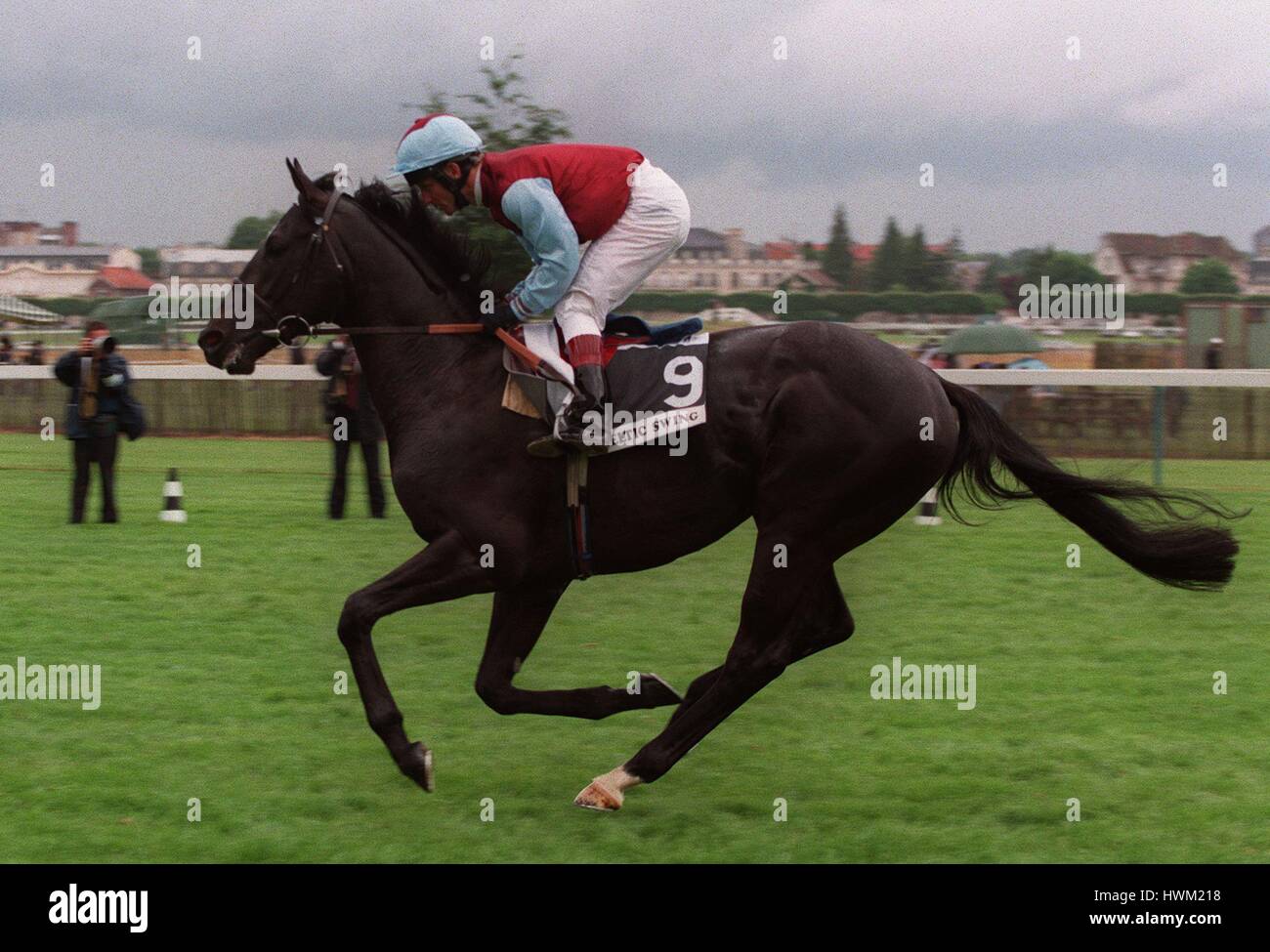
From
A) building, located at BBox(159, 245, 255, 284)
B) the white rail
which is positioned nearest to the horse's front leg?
the white rail

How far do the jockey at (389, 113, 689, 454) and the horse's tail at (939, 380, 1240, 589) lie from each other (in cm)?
111

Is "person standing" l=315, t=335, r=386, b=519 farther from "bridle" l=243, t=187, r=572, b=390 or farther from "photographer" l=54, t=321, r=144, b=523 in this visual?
"bridle" l=243, t=187, r=572, b=390

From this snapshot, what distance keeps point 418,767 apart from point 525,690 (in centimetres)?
45

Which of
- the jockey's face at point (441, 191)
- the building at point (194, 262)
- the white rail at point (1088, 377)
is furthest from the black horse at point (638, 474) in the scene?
the building at point (194, 262)

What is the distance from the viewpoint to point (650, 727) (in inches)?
214

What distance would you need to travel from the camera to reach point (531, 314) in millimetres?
4676

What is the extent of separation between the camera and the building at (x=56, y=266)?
3931cm

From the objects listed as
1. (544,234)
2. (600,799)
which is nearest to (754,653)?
(600,799)

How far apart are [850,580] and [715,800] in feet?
14.1

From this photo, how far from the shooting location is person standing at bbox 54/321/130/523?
10.7m

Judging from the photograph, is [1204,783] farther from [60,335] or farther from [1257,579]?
[60,335]

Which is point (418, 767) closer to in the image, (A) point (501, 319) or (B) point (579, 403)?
(B) point (579, 403)

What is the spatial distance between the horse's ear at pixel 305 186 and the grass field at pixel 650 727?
1.81 m

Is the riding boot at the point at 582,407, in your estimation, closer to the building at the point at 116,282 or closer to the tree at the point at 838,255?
the tree at the point at 838,255
